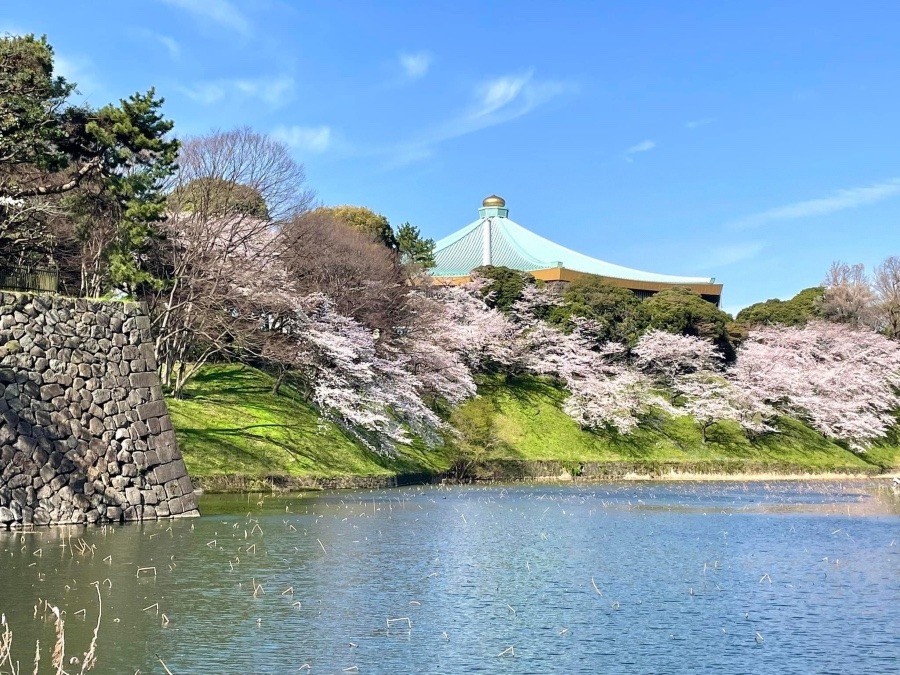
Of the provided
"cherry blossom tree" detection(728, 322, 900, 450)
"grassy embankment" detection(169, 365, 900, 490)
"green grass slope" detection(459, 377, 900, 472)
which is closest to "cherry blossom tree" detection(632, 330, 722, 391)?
"cherry blossom tree" detection(728, 322, 900, 450)

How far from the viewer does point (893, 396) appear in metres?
65.9

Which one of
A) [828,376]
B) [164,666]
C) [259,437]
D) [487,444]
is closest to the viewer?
[164,666]

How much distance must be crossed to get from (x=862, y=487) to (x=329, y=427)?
24763 mm

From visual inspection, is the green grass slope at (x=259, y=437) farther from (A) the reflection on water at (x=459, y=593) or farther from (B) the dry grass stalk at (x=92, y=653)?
(B) the dry grass stalk at (x=92, y=653)

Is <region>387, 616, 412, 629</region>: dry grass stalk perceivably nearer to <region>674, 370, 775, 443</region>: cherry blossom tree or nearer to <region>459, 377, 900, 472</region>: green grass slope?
<region>459, 377, 900, 472</region>: green grass slope

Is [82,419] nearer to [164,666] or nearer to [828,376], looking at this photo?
[164,666]

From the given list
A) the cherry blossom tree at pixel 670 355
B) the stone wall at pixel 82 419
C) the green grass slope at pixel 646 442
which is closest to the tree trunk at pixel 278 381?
the green grass slope at pixel 646 442

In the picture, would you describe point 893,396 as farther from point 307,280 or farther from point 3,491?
point 3,491

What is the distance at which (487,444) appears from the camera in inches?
1815

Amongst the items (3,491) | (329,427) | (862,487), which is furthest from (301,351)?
(862,487)

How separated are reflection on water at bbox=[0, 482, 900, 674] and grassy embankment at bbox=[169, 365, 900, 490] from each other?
277 inches

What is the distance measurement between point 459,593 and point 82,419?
1105cm

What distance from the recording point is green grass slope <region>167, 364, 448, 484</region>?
32.2 meters

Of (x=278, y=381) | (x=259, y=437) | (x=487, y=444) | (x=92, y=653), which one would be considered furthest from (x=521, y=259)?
(x=92, y=653)
